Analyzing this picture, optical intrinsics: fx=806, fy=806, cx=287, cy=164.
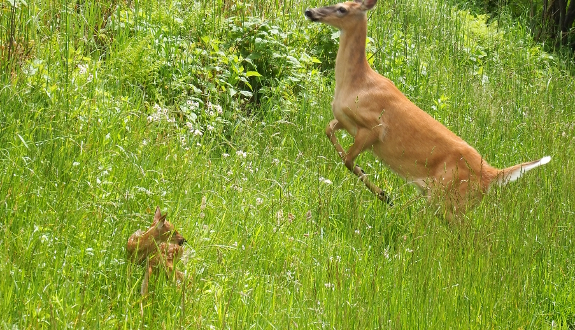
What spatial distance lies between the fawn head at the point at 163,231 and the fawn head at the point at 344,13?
3.21 meters

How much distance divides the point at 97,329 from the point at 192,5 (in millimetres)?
5192

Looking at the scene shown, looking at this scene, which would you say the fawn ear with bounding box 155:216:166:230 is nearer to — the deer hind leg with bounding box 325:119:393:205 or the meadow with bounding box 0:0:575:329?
the meadow with bounding box 0:0:575:329

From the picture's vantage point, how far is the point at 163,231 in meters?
3.25

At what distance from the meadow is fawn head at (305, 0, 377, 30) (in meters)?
0.83

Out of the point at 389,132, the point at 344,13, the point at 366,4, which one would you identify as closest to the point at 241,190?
the point at 389,132

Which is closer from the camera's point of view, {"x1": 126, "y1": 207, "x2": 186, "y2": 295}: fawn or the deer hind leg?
{"x1": 126, "y1": 207, "x2": 186, "y2": 295}: fawn

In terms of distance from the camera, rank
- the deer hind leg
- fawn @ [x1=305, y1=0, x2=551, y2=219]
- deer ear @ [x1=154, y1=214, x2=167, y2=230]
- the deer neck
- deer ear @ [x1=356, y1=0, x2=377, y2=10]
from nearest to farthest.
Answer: deer ear @ [x1=154, y1=214, x2=167, y2=230]
fawn @ [x1=305, y1=0, x2=551, y2=219]
the deer hind leg
the deer neck
deer ear @ [x1=356, y1=0, x2=377, y2=10]

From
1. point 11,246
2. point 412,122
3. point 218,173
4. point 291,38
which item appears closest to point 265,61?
point 291,38

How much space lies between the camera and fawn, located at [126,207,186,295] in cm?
318

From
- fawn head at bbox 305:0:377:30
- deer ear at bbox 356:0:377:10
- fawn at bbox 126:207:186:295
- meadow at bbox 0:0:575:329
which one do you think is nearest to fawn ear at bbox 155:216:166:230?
fawn at bbox 126:207:186:295

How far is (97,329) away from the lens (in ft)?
9.04

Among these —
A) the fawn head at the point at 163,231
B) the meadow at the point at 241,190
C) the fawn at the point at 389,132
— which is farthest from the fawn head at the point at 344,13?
the fawn head at the point at 163,231

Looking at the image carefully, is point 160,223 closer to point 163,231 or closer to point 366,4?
point 163,231

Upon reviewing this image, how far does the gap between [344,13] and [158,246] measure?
3491 mm
